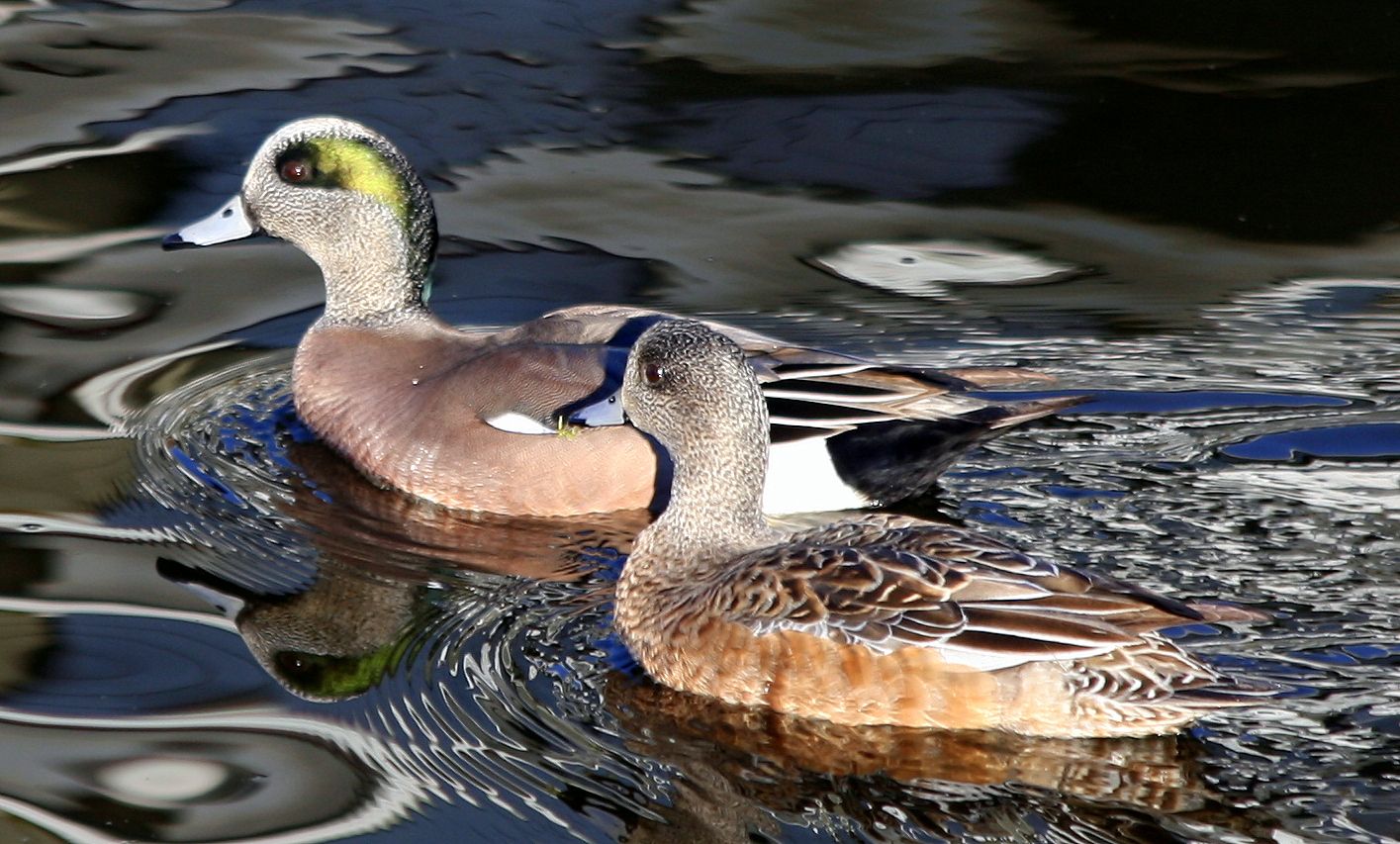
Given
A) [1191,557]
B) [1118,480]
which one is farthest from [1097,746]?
[1118,480]

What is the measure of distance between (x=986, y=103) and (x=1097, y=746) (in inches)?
204

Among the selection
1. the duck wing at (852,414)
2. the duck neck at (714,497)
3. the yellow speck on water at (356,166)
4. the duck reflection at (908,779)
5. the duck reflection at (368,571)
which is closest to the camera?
the duck reflection at (908,779)

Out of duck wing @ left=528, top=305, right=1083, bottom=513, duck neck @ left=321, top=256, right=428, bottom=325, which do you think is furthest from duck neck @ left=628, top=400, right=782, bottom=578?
duck neck @ left=321, top=256, right=428, bottom=325

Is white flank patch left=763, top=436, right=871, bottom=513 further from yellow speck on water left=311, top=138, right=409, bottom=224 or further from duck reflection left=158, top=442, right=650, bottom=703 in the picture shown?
yellow speck on water left=311, top=138, right=409, bottom=224

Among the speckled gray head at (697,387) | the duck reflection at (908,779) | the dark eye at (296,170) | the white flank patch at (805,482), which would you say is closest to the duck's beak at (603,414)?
the speckled gray head at (697,387)

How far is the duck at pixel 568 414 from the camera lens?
238 inches

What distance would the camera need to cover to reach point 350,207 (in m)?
6.71

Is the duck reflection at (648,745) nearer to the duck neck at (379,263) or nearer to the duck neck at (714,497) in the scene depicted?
the duck neck at (714,497)

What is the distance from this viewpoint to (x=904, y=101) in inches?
361

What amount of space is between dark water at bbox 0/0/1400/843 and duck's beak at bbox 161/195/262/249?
0.44 meters

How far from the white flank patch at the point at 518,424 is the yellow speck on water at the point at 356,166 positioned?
104 cm

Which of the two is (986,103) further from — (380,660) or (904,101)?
(380,660)

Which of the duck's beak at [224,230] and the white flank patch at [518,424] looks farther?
the duck's beak at [224,230]

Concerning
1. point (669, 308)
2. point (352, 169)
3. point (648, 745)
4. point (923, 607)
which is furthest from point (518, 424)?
point (923, 607)
